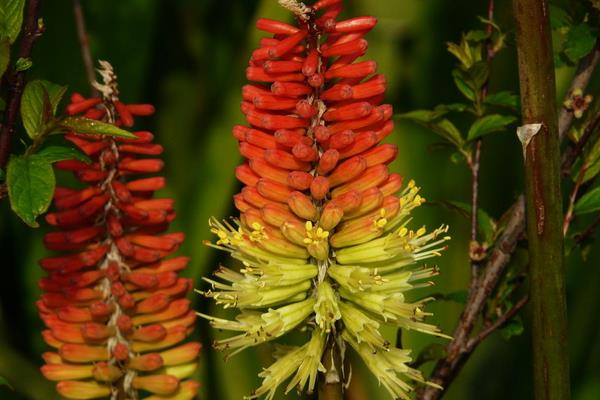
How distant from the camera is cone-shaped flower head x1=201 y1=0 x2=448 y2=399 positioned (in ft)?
2.86

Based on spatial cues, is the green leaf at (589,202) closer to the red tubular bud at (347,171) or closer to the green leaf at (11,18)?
the red tubular bud at (347,171)

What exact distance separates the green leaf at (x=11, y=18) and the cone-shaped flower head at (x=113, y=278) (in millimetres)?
122

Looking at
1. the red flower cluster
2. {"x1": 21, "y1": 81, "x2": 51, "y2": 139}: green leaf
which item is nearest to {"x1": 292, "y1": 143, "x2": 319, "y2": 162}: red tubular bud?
the red flower cluster

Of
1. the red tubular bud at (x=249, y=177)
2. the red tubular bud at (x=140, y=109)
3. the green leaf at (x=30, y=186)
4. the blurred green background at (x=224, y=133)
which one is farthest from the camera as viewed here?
the blurred green background at (x=224, y=133)

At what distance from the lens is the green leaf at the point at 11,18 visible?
2.85 ft

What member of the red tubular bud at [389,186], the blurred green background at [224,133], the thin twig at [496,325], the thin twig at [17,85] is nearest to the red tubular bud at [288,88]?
the red tubular bud at [389,186]

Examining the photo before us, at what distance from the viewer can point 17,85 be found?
2.97 ft

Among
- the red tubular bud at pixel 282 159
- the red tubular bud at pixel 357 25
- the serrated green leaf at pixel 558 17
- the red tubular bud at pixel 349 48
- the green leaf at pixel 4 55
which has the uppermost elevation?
the serrated green leaf at pixel 558 17

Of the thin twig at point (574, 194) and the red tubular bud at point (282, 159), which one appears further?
the thin twig at point (574, 194)

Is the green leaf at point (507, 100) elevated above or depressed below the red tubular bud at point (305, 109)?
above

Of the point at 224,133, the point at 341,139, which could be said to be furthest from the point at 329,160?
the point at 224,133

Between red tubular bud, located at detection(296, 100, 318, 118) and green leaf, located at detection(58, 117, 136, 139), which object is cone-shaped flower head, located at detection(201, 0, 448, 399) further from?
green leaf, located at detection(58, 117, 136, 139)

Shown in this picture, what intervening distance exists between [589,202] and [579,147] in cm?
6

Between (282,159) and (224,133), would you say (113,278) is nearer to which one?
(282,159)
